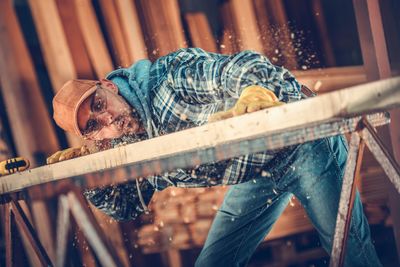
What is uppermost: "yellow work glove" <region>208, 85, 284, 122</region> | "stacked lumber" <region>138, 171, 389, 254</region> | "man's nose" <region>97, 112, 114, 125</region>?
"man's nose" <region>97, 112, 114, 125</region>

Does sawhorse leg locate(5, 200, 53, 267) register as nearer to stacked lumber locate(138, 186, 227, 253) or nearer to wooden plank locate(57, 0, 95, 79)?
stacked lumber locate(138, 186, 227, 253)

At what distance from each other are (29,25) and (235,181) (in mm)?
2286

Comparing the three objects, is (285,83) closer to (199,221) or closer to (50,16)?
(199,221)

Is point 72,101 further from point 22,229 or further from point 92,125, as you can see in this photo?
point 22,229

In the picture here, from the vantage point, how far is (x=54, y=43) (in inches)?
114

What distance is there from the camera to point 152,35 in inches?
115

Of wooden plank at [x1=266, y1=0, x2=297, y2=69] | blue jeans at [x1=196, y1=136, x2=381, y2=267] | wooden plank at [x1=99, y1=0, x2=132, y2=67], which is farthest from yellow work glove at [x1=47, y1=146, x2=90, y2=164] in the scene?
wooden plank at [x1=266, y1=0, x2=297, y2=69]

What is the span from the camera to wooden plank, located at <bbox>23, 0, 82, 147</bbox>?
2879 millimetres

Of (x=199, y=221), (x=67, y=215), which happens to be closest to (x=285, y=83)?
(x=67, y=215)

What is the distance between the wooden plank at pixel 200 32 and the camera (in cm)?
306

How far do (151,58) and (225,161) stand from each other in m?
1.41

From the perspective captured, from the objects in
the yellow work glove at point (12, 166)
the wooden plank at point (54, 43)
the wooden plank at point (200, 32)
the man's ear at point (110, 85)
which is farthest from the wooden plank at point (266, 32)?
the yellow work glove at point (12, 166)

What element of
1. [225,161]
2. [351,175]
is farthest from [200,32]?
[351,175]

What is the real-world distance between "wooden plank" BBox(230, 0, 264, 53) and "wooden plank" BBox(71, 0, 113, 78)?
926mm
